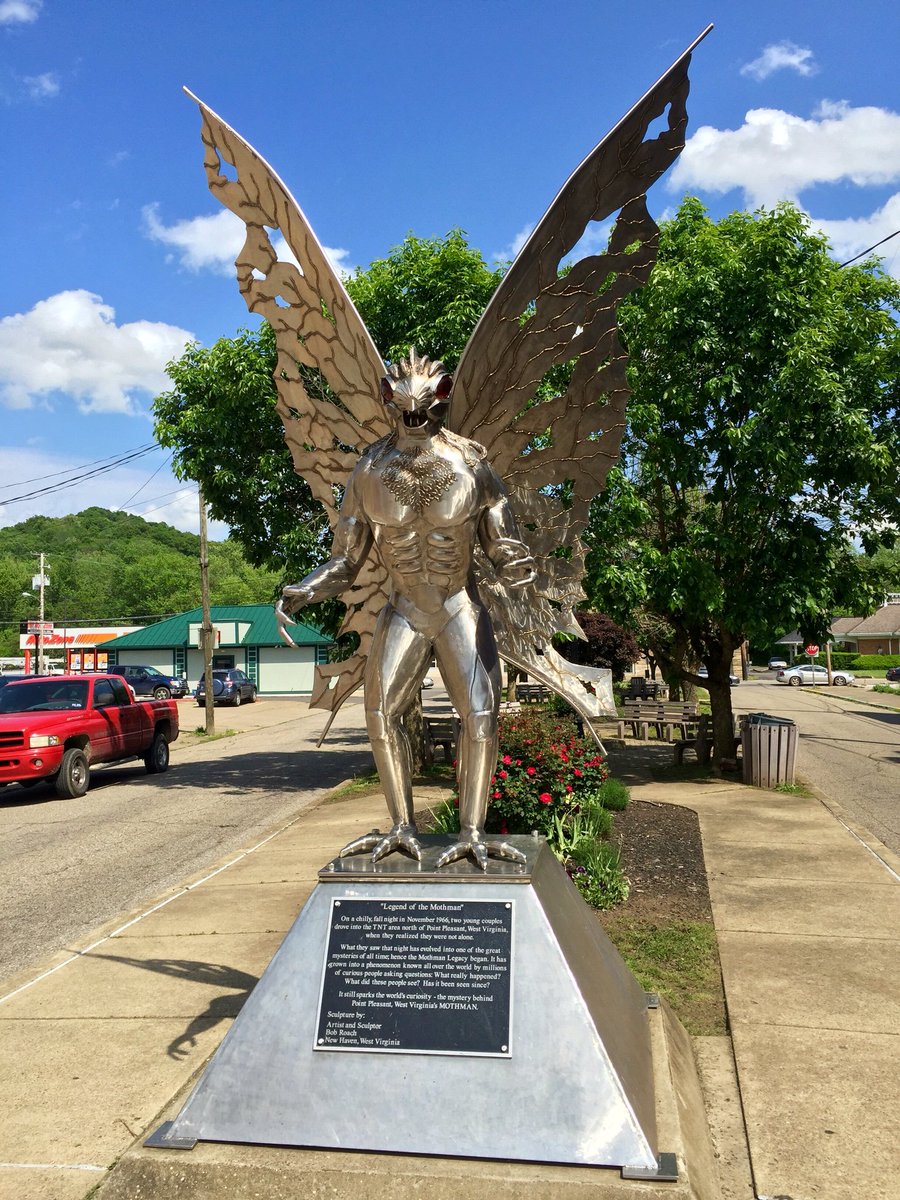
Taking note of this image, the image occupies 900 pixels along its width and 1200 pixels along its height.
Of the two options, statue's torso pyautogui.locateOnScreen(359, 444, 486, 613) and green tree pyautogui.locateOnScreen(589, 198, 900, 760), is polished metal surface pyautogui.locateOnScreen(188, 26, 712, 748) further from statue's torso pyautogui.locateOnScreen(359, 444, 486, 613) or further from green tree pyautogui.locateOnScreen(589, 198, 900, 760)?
green tree pyautogui.locateOnScreen(589, 198, 900, 760)

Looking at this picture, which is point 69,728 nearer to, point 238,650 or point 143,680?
point 143,680

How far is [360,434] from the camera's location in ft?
17.2

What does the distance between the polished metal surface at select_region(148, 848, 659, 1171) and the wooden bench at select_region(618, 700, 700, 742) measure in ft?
51.5

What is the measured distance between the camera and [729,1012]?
5254 millimetres

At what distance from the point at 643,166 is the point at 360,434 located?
194 cm

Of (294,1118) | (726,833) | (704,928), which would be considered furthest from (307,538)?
(294,1118)

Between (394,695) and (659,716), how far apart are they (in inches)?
643

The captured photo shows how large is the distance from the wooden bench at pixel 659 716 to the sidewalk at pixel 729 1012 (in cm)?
1002

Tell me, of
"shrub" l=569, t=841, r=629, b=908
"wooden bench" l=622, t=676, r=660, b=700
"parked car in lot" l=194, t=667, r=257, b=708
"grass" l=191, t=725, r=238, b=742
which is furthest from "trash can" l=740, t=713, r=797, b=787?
"parked car in lot" l=194, t=667, r=257, b=708

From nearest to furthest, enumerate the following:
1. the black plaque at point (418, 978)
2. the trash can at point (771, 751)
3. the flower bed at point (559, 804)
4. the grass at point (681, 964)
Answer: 1. the black plaque at point (418, 978)
2. the grass at point (681, 964)
3. the flower bed at point (559, 804)
4. the trash can at point (771, 751)

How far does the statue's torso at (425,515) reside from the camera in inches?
169

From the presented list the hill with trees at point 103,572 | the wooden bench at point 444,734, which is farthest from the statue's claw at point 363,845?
the hill with trees at point 103,572

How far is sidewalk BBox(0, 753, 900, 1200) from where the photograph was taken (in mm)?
3840

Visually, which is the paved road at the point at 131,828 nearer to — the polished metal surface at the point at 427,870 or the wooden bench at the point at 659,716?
the polished metal surface at the point at 427,870
